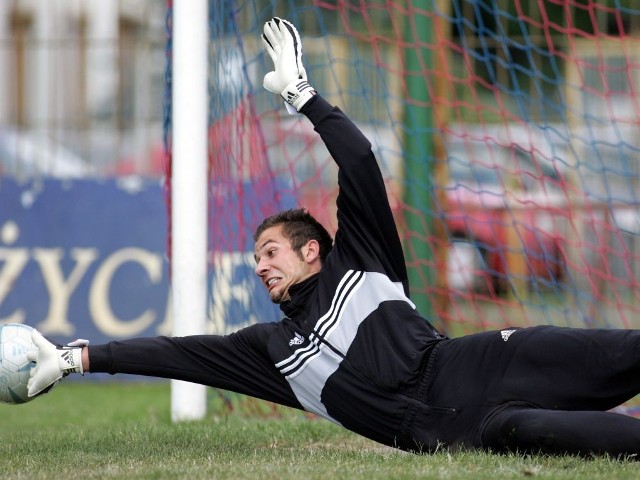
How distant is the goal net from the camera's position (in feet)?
23.7

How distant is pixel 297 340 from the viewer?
15.1 feet

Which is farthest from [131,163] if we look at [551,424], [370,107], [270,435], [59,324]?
[551,424]

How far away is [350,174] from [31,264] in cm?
572

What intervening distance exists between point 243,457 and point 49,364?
2.73ft

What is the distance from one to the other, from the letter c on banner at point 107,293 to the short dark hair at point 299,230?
4.93m

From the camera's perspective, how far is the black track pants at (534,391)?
414cm

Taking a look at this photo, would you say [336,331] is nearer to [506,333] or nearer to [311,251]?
[311,251]

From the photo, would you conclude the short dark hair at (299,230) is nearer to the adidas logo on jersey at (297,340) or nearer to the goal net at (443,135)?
the adidas logo on jersey at (297,340)

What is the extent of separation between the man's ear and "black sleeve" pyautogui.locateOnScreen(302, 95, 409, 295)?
0.10m

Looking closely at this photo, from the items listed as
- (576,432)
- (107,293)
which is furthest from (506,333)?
(107,293)

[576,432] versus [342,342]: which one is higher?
[342,342]

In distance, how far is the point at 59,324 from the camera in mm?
9648

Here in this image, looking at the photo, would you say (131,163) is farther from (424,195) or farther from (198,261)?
(198,261)

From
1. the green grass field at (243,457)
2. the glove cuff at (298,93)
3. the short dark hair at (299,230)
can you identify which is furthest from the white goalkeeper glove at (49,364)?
the glove cuff at (298,93)
